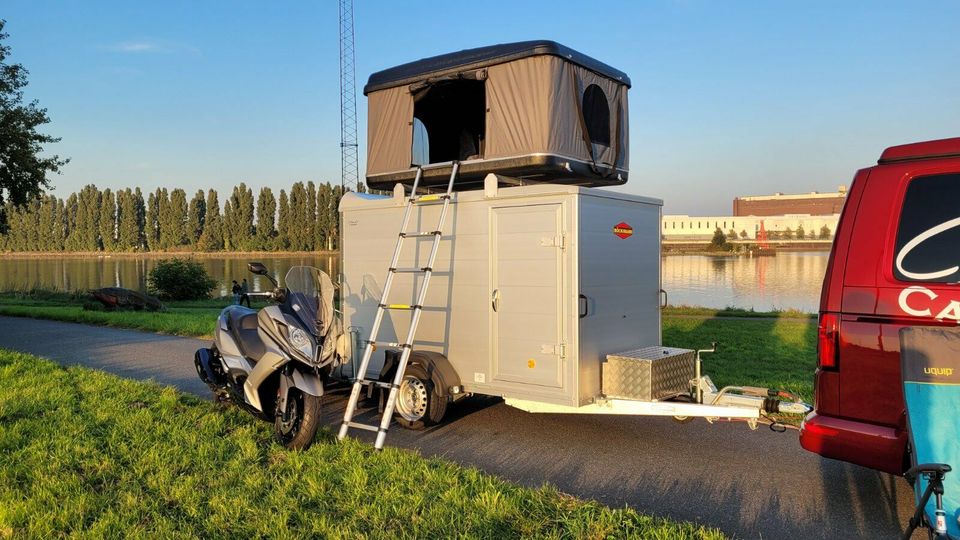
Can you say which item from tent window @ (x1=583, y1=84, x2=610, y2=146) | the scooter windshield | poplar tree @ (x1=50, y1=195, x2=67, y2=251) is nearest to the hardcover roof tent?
tent window @ (x1=583, y1=84, x2=610, y2=146)

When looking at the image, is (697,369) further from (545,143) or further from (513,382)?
(545,143)

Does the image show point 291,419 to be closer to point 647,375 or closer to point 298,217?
point 647,375

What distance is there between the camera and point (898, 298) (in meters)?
3.74

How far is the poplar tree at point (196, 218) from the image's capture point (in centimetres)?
7744

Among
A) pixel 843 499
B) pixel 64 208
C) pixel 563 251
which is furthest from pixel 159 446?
pixel 64 208

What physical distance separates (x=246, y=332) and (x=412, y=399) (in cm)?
160

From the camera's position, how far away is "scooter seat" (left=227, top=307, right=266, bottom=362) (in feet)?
20.3

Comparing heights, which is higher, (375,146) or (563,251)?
(375,146)

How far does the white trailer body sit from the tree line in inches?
2401

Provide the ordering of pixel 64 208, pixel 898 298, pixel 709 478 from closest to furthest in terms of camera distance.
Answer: pixel 898 298 → pixel 709 478 → pixel 64 208

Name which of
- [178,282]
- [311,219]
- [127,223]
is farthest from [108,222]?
[178,282]

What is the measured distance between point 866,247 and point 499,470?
2.87 meters

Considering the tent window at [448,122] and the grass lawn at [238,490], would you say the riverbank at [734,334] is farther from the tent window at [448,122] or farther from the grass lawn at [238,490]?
the grass lawn at [238,490]

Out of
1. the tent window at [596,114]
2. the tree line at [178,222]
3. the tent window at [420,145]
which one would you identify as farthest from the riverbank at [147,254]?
the tent window at [596,114]
